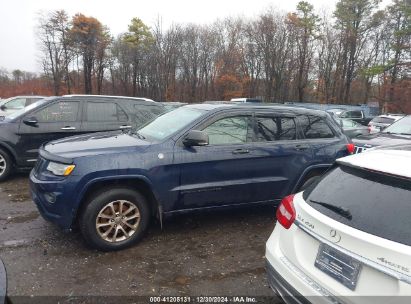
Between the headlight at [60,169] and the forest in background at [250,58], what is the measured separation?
3631 centimetres

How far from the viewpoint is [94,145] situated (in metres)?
4.06

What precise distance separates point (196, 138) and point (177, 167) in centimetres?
42

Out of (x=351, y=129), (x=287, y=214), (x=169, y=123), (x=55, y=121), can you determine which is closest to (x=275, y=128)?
(x=169, y=123)

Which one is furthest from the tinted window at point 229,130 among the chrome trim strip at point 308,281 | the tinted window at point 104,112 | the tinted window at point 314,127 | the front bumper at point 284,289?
the tinted window at point 104,112

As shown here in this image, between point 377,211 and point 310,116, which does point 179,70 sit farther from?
point 377,211

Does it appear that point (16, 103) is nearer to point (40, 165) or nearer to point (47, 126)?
point (47, 126)

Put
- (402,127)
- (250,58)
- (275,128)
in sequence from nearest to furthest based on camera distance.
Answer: (275,128), (402,127), (250,58)

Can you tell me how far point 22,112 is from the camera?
680 centimetres

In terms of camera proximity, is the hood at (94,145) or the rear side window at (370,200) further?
the hood at (94,145)

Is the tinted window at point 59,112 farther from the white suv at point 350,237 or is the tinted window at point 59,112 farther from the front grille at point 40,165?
the white suv at point 350,237

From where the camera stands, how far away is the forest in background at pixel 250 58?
39.4 meters

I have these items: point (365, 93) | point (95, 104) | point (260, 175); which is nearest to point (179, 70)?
point (365, 93)

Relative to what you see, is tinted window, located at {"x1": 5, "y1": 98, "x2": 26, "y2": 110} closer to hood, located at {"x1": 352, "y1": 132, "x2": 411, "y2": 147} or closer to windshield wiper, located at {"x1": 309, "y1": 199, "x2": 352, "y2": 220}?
hood, located at {"x1": 352, "y1": 132, "x2": 411, "y2": 147}

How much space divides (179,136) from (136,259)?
1.51 m
